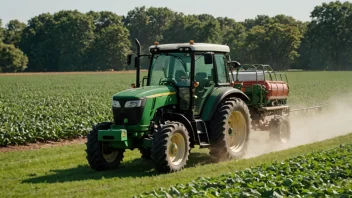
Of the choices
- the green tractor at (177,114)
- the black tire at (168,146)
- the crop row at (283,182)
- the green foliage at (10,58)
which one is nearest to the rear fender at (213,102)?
the green tractor at (177,114)

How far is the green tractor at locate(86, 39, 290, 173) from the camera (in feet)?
33.2

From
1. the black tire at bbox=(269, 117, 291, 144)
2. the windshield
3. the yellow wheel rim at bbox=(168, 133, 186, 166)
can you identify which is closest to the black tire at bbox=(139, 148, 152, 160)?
the yellow wheel rim at bbox=(168, 133, 186, 166)

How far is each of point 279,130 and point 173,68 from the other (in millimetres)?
4972

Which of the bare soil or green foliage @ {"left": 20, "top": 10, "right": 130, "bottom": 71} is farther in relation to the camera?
green foliage @ {"left": 20, "top": 10, "right": 130, "bottom": 71}

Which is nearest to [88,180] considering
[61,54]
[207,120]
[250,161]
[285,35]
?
[207,120]

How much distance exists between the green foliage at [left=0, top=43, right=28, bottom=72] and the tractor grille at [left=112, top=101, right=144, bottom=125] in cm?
7895

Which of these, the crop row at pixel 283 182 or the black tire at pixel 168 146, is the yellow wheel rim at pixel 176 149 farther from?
the crop row at pixel 283 182

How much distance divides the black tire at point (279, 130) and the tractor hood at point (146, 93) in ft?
16.2

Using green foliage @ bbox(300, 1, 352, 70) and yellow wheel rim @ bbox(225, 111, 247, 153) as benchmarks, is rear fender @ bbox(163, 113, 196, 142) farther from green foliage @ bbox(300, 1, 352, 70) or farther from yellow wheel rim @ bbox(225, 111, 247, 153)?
green foliage @ bbox(300, 1, 352, 70)

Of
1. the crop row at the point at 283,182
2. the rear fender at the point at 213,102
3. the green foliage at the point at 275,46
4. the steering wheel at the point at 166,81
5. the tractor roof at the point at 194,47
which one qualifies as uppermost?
the green foliage at the point at 275,46

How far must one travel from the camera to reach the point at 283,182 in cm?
784

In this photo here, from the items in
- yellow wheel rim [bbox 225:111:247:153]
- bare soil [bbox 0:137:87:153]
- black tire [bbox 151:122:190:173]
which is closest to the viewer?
black tire [bbox 151:122:190:173]

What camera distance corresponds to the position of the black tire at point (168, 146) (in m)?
9.77

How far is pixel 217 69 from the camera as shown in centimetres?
1169
